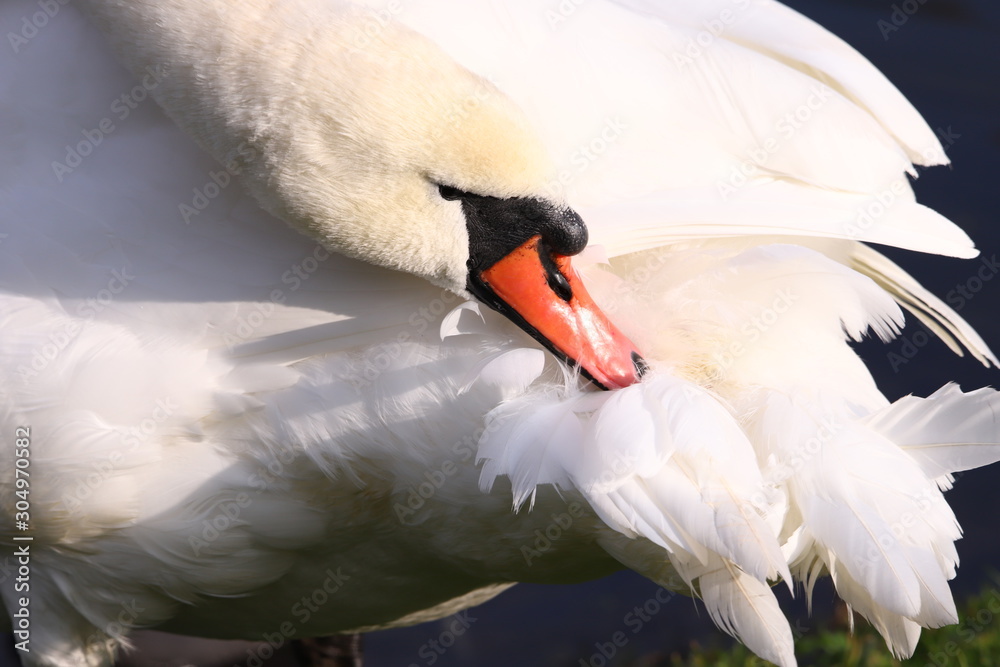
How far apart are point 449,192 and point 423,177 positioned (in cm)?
5

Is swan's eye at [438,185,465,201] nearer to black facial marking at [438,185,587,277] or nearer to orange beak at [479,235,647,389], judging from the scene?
black facial marking at [438,185,587,277]

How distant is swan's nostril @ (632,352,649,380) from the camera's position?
6.97 ft

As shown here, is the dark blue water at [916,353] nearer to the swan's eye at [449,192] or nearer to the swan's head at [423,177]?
the swan's head at [423,177]

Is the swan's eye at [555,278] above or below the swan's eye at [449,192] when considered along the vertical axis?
below

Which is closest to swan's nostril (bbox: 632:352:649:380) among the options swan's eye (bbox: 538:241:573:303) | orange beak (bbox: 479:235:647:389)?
orange beak (bbox: 479:235:647:389)

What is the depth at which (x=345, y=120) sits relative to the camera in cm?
203

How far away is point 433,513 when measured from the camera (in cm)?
231

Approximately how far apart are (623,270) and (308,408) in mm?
642

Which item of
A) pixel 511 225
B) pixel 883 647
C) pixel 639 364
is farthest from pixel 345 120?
pixel 883 647

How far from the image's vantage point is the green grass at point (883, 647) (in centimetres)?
316

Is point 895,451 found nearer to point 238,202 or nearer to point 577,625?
point 238,202

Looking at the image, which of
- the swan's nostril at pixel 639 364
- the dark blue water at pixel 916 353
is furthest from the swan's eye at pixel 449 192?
the dark blue water at pixel 916 353

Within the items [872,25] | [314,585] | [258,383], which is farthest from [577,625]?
[872,25]

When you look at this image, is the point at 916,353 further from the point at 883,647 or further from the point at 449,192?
the point at 449,192
